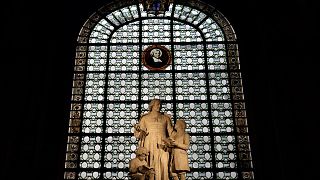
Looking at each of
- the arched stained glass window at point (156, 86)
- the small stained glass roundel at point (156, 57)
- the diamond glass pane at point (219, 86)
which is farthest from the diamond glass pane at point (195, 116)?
the small stained glass roundel at point (156, 57)

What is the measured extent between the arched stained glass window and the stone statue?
1.40 meters

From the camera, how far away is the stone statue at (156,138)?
7.95 metres

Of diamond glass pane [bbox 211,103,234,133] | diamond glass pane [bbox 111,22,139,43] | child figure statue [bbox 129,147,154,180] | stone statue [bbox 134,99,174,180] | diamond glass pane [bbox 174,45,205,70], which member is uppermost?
diamond glass pane [bbox 111,22,139,43]

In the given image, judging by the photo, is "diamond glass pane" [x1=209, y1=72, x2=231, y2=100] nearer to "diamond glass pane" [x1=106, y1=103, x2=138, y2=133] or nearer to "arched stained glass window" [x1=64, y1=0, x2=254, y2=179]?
"arched stained glass window" [x1=64, y1=0, x2=254, y2=179]

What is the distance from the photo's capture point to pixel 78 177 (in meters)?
9.40

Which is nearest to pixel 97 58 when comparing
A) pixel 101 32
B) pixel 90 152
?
pixel 101 32

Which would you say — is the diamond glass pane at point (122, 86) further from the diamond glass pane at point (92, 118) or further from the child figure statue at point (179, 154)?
the child figure statue at point (179, 154)

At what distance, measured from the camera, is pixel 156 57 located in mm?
10672

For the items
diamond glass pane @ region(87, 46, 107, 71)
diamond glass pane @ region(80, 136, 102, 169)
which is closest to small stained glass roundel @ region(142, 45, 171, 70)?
diamond glass pane @ region(87, 46, 107, 71)

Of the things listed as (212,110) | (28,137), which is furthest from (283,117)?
(28,137)

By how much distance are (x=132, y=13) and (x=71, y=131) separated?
107 inches

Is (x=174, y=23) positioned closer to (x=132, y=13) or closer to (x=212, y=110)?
(x=132, y=13)

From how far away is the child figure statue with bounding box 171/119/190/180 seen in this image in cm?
792

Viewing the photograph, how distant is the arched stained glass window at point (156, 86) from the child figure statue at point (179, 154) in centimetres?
136
